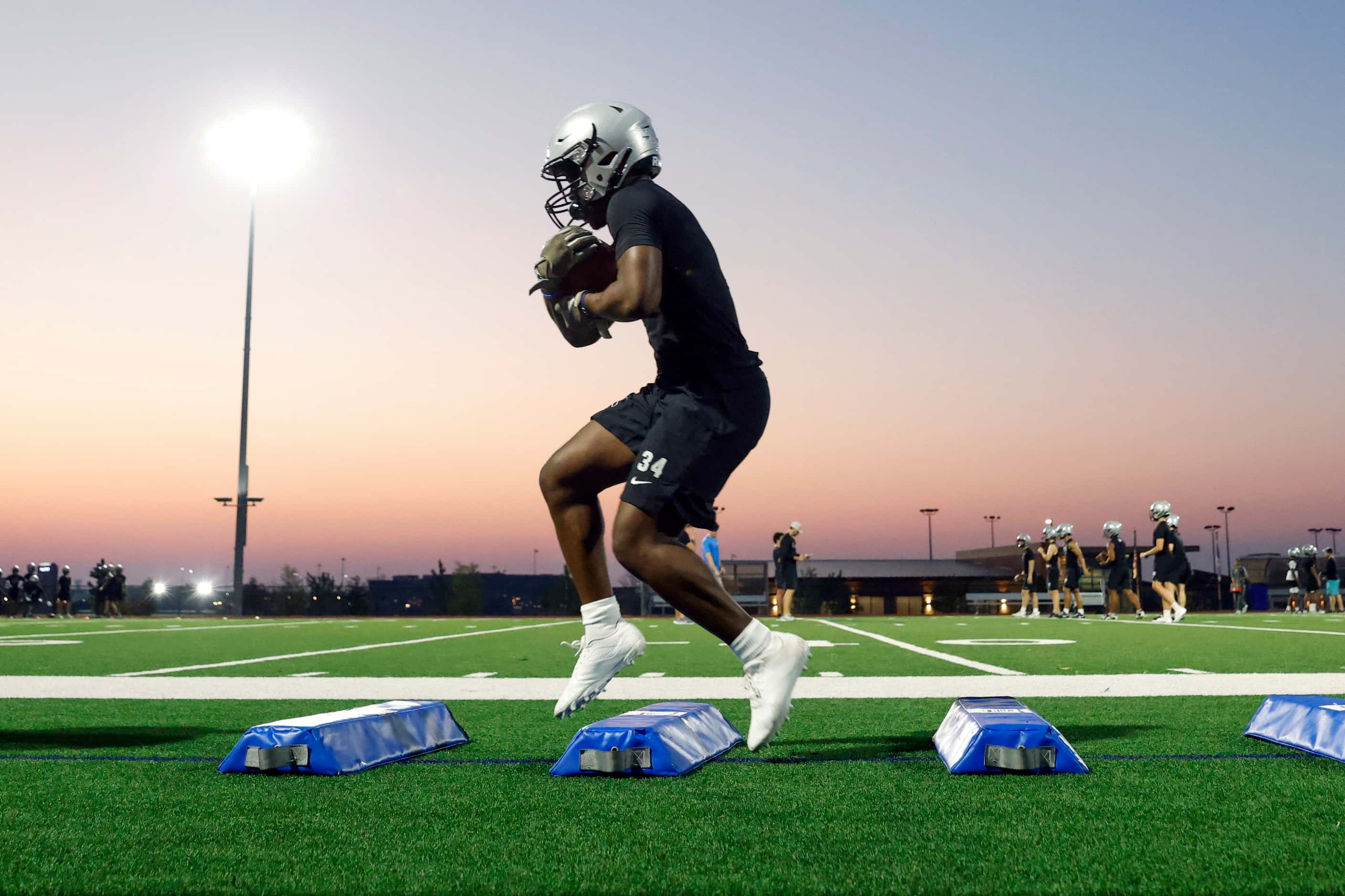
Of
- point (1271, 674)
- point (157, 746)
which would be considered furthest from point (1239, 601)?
point (157, 746)

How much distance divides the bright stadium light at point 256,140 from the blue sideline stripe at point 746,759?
3699 centimetres

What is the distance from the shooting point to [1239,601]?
42.5 metres

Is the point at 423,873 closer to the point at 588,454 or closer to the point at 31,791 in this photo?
the point at 31,791

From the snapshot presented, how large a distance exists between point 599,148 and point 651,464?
1.24 meters

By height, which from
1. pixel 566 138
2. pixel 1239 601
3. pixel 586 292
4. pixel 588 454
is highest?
pixel 566 138

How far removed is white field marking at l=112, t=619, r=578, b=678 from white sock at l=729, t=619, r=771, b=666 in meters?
5.76

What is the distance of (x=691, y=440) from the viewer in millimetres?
3932

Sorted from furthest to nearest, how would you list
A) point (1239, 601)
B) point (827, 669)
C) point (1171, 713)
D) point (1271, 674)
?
1. point (1239, 601)
2. point (827, 669)
3. point (1271, 674)
4. point (1171, 713)

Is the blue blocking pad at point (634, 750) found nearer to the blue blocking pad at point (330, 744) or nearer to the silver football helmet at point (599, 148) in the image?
the blue blocking pad at point (330, 744)

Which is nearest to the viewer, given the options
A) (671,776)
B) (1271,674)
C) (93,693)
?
(671,776)

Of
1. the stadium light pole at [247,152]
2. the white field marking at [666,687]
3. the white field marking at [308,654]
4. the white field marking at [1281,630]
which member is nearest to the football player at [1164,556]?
the white field marking at [1281,630]

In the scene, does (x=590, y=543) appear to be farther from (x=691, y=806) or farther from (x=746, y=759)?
(x=691, y=806)

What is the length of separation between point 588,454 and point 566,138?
1.21m

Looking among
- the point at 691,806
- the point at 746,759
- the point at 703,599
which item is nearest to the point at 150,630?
the point at 703,599
